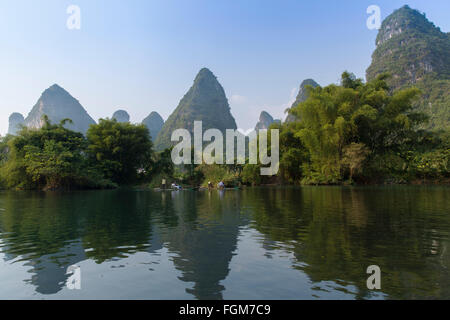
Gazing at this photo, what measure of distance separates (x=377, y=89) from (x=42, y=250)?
30089 millimetres

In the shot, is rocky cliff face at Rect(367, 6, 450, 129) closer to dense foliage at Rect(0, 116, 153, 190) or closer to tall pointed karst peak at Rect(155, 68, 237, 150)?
dense foliage at Rect(0, 116, 153, 190)

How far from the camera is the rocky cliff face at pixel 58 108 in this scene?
124188mm

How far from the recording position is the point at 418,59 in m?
70.5

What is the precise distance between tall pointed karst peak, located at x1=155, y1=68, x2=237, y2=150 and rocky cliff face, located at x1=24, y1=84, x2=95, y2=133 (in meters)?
46.9

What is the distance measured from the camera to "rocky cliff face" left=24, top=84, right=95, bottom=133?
124188mm

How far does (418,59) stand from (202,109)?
6165 centimetres

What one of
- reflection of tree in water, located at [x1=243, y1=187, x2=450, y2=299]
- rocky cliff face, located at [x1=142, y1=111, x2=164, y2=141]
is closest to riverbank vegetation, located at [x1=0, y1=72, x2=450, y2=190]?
reflection of tree in water, located at [x1=243, y1=187, x2=450, y2=299]

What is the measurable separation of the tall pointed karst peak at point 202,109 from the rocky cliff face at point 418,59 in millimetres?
47673

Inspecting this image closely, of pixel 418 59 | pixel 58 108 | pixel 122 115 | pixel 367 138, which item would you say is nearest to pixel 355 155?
pixel 367 138

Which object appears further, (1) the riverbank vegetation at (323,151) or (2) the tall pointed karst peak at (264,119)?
(2) the tall pointed karst peak at (264,119)

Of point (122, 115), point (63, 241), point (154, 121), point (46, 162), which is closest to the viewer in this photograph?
point (63, 241)

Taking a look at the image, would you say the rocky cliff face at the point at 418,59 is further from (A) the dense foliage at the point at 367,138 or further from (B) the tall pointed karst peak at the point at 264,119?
(B) the tall pointed karst peak at the point at 264,119

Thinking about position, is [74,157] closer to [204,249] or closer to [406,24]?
[204,249]

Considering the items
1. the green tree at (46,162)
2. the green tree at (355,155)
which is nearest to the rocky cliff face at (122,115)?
the green tree at (46,162)
